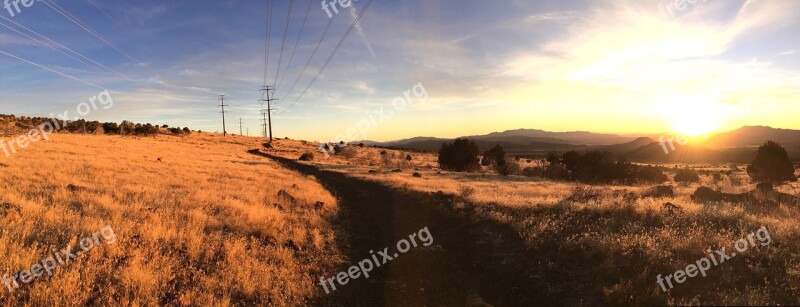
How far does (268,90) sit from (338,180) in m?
59.0

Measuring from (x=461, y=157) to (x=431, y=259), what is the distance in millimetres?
38627

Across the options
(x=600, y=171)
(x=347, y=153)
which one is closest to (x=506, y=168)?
(x=600, y=171)

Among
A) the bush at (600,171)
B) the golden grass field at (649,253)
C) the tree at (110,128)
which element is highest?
the tree at (110,128)

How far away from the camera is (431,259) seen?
1048 centimetres

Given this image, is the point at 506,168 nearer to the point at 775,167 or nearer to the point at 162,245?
the point at 775,167

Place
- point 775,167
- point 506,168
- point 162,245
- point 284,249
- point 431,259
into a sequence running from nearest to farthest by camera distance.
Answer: point 162,245 < point 284,249 < point 431,259 < point 775,167 < point 506,168

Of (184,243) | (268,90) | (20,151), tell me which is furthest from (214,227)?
(268,90)

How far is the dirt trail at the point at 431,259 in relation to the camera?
8.05 m

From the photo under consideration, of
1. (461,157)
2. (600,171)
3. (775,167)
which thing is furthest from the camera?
(461,157)

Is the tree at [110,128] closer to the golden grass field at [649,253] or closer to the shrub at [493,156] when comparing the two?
the shrub at [493,156]

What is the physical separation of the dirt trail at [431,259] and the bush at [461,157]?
101 ft

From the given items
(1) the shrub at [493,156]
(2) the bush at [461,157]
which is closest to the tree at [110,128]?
(2) the bush at [461,157]

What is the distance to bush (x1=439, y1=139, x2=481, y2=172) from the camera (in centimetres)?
4841

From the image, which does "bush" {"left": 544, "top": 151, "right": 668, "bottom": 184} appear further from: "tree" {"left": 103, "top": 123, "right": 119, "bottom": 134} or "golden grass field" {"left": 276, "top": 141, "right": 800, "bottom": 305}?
"tree" {"left": 103, "top": 123, "right": 119, "bottom": 134}
